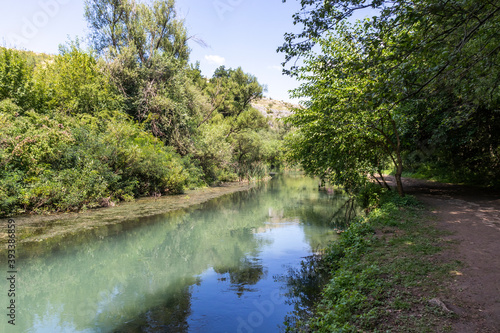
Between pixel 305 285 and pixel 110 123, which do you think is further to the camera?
pixel 110 123

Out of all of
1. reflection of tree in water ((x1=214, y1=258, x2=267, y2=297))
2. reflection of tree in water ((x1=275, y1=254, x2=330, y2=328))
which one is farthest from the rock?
reflection of tree in water ((x1=214, y1=258, x2=267, y2=297))

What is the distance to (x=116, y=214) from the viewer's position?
13852mm

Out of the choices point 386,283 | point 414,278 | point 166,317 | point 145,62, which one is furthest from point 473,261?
point 145,62

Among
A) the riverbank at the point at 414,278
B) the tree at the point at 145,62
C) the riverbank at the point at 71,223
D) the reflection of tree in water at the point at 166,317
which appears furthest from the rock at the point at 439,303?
the tree at the point at 145,62

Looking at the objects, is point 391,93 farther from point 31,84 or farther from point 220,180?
point 220,180

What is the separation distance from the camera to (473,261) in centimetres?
541

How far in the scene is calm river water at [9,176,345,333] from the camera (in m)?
5.36

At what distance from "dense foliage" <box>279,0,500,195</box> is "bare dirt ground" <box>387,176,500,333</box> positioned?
3024mm

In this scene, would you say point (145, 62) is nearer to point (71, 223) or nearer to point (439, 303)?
point (71, 223)

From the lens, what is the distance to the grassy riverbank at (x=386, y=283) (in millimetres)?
3861

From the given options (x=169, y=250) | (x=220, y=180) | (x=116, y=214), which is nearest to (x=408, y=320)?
(x=169, y=250)

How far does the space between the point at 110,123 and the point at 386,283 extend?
17.5 meters

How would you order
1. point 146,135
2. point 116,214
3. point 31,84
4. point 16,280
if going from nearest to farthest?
1. point 16,280
2. point 116,214
3. point 31,84
4. point 146,135

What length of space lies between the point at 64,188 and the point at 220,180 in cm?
1924
